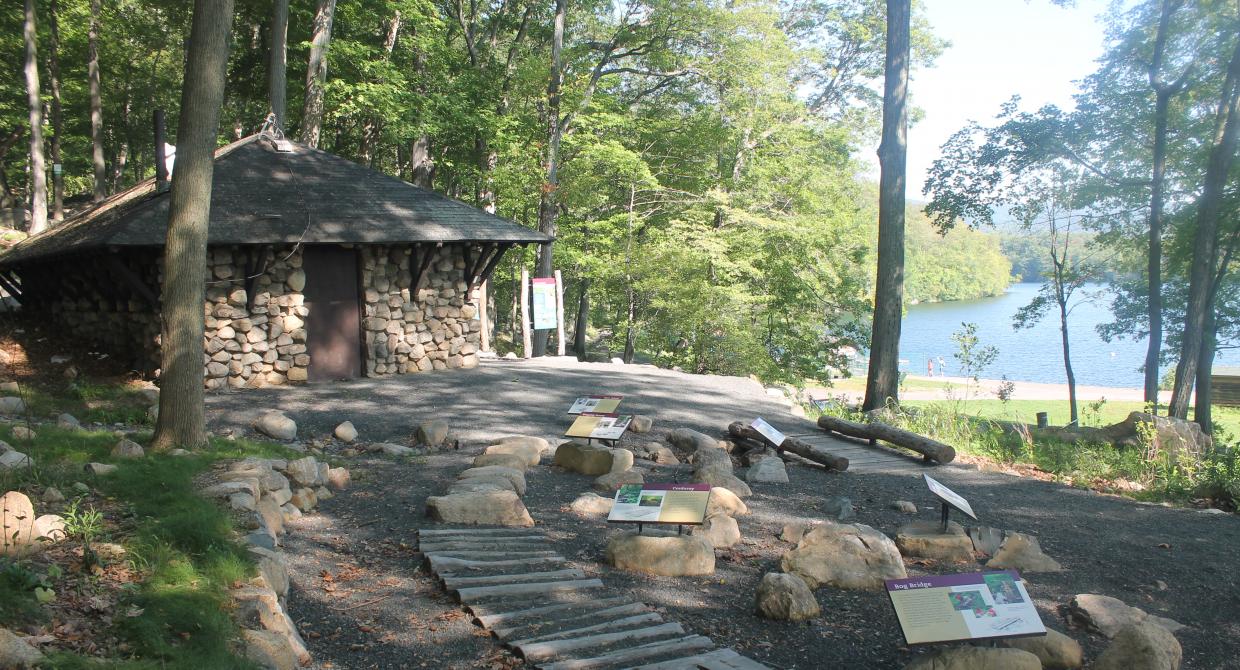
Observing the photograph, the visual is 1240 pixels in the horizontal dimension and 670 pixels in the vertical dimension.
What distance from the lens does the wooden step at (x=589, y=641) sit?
4398 millimetres

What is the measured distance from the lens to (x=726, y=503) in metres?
7.71

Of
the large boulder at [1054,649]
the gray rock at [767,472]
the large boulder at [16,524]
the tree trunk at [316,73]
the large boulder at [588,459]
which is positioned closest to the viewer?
the large boulder at [16,524]

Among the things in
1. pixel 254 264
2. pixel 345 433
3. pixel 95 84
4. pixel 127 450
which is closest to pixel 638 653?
pixel 127 450

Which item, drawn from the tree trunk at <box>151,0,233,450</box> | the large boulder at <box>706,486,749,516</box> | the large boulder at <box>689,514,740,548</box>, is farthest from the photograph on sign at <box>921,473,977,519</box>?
the tree trunk at <box>151,0,233,450</box>

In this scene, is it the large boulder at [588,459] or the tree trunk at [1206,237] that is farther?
the tree trunk at [1206,237]

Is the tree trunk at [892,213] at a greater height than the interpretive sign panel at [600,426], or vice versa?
the tree trunk at [892,213]

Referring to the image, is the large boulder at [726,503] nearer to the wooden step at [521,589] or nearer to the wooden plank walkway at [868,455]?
the wooden step at [521,589]

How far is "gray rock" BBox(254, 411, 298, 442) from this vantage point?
10.1 meters

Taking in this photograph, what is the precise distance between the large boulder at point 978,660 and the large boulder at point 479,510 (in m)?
3.45

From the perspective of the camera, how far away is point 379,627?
482 cm

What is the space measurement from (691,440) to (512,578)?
542cm

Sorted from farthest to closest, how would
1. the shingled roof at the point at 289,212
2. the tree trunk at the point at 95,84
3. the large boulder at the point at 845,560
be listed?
the tree trunk at the point at 95,84, the shingled roof at the point at 289,212, the large boulder at the point at 845,560

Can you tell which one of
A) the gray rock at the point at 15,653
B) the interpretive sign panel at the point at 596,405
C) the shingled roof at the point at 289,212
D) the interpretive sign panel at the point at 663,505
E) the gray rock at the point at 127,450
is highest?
the shingled roof at the point at 289,212

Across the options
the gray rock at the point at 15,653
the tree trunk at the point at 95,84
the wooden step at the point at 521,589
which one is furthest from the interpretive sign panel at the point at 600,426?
the tree trunk at the point at 95,84
